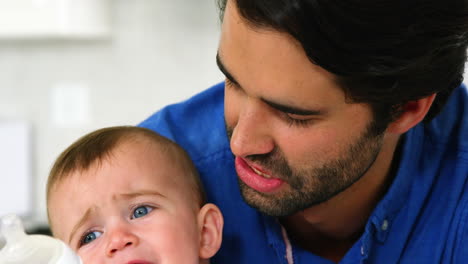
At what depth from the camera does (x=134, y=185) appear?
42.0 inches

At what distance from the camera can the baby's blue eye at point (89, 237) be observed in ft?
3.42

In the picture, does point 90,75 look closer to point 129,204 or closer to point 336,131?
point 129,204

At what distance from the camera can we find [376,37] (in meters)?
0.93

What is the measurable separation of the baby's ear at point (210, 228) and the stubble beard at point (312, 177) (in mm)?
65

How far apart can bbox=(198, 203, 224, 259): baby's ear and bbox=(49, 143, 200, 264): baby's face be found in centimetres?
2

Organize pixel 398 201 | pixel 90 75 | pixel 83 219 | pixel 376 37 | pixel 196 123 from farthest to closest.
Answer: pixel 90 75 → pixel 196 123 → pixel 398 201 → pixel 83 219 → pixel 376 37

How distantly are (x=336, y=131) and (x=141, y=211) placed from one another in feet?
1.16

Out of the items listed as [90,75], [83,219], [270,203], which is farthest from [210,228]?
[90,75]

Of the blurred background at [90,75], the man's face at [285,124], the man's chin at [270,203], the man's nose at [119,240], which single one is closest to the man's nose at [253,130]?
the man's face at [285,124]

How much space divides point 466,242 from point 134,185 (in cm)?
60

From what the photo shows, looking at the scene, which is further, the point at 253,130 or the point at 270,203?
the point at 270,203

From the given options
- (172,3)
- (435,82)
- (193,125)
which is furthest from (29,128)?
(435,82)

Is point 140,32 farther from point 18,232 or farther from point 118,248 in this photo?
point 18,232

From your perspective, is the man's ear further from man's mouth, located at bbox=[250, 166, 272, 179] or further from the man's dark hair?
man's mouth, located at bbox=[250, 166, 272, 179]
